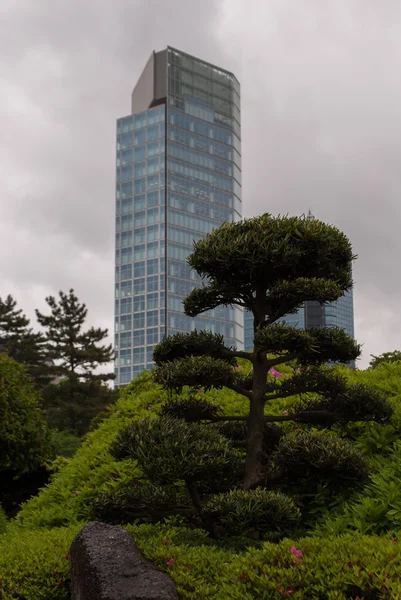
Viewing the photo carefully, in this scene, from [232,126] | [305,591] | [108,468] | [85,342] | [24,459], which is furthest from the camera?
[232,126]

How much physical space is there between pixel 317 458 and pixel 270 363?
1311 mm

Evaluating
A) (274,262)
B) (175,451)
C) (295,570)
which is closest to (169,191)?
(274,262)

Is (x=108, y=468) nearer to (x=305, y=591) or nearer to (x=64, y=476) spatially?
(x=64, y=476)

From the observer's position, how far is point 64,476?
409 inches

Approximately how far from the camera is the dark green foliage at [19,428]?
13453 mm

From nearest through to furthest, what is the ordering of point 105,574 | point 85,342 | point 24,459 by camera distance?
→ point 105,574
point 24,459
point 85,342

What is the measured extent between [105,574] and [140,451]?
1324 mm

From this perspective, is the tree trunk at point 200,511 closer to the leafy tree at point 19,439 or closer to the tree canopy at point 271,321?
the tree canopy at point 271,321

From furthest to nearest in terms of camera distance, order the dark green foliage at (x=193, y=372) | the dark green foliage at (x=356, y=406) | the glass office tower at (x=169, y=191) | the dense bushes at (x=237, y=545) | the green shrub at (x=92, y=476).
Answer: the glass office tower at (x=169, y=191) < the green shrub at (x=92, y=476) < the dark green foliage at (x=356, y=406) < the dark green foliage at (x=193, y=372) < the dense bushes at (x=237, y=545)

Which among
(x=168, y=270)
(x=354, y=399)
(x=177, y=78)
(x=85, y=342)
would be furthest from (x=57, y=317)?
(x=177, y=78)

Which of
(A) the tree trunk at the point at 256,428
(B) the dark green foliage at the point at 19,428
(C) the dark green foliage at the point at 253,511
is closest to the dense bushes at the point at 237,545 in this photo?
(C) the dark green foliage at the point at 253,511

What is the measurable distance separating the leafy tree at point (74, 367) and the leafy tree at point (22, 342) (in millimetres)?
1269

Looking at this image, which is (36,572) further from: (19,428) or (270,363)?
(19,428)

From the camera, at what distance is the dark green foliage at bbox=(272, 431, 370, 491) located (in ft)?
22.6
